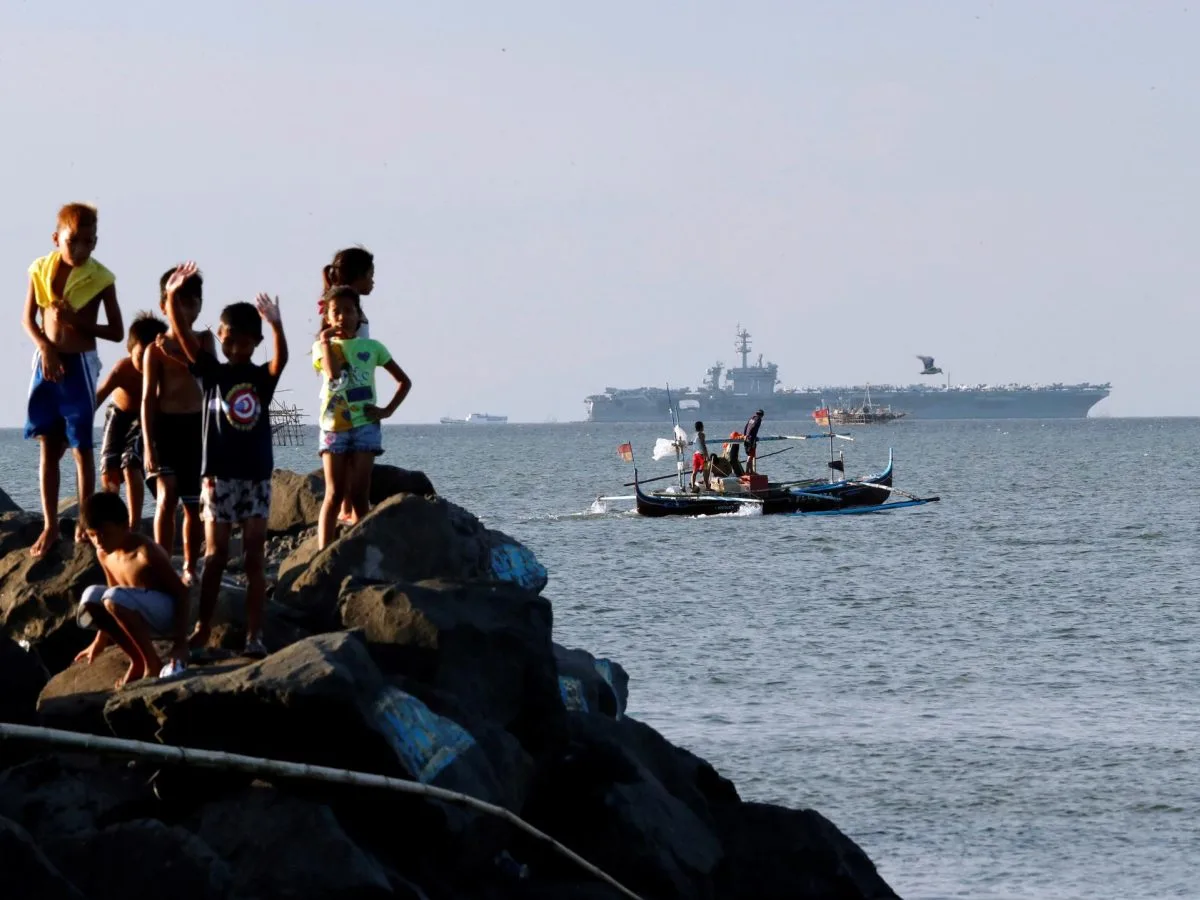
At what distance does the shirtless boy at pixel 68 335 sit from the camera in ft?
26.3

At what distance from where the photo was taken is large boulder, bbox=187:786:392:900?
607 centimetres

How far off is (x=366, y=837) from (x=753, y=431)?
31.4 m

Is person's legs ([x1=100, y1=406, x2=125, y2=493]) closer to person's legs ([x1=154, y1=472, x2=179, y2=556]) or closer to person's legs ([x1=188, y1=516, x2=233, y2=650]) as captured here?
person's legs ([x1=154, y1=472, x2=179, y2=556])

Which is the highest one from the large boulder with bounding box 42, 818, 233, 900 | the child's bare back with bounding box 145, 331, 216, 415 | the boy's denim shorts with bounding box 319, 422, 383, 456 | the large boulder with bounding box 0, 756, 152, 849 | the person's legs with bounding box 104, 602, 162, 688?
the child's bare back with bounding box 145, 331, 216, 415

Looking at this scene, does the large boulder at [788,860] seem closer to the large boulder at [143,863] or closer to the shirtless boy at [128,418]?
the large boulder at [143,863]

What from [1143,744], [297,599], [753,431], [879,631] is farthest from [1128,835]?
[753,431]

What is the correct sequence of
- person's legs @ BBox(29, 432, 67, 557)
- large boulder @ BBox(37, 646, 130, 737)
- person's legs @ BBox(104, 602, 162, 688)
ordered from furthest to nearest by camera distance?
person's legs @ BBox(29, 432, 67, 557) → person's legs @ BBox(104, 602, 162, 688) → large boulder @ BBox(37, 646, 130, 737)

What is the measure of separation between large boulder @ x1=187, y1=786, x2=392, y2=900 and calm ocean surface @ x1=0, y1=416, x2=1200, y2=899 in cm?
449

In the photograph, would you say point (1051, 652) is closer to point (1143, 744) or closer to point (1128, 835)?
point (1143, 744)

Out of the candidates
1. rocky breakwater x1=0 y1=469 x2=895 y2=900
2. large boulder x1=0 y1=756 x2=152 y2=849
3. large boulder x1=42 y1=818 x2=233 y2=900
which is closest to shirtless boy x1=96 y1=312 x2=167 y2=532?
rocky breakwater x1=0 y1=469 x2=895 y2=900

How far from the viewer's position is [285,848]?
244 inches

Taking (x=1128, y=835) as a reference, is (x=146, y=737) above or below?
above

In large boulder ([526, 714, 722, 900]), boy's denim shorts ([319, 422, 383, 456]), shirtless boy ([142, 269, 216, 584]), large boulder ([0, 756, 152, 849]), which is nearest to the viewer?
large boulder ([0, 756, 152, 849])

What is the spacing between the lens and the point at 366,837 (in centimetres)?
668
